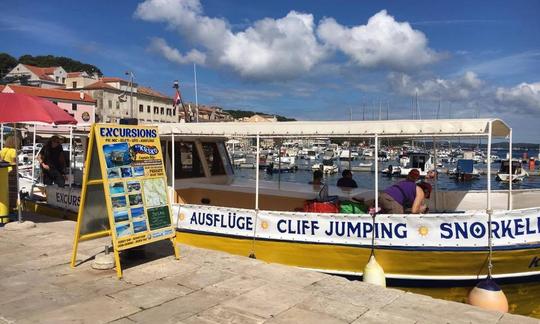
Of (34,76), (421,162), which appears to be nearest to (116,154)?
(421,162)

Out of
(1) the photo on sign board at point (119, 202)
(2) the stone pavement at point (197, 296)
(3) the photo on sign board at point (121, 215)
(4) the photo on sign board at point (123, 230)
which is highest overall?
(1) the photo on sign board at point (119, 202)

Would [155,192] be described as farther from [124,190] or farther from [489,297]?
[489,297]

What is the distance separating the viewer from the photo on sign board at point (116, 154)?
5.70 m

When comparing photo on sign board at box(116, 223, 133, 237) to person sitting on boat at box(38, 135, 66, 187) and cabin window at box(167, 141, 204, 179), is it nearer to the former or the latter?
cabin window at box(167, 141, 204, 179)

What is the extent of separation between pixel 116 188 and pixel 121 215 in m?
0.36

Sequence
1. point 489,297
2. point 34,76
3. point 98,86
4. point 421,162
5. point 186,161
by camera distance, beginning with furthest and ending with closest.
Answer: point 34,76 → point 98,86 → point 421,162 → point 186,161 → point 489,297

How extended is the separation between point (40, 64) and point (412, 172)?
16105 centimetres

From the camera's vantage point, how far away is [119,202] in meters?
5.73

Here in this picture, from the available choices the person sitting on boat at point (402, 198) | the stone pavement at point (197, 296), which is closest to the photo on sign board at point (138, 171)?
the stone pavement at point (197, 296)

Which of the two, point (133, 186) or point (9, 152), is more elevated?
point (9, 152)

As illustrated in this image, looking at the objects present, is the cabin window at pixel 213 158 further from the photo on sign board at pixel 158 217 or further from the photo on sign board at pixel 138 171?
the photo on sign board at pixel 138 171

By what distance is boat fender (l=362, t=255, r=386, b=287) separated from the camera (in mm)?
6520

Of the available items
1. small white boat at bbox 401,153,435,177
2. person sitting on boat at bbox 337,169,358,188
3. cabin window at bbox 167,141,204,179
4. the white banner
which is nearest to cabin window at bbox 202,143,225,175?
cabin window at bbox 167,141,204,179

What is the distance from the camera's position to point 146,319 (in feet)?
14.0
